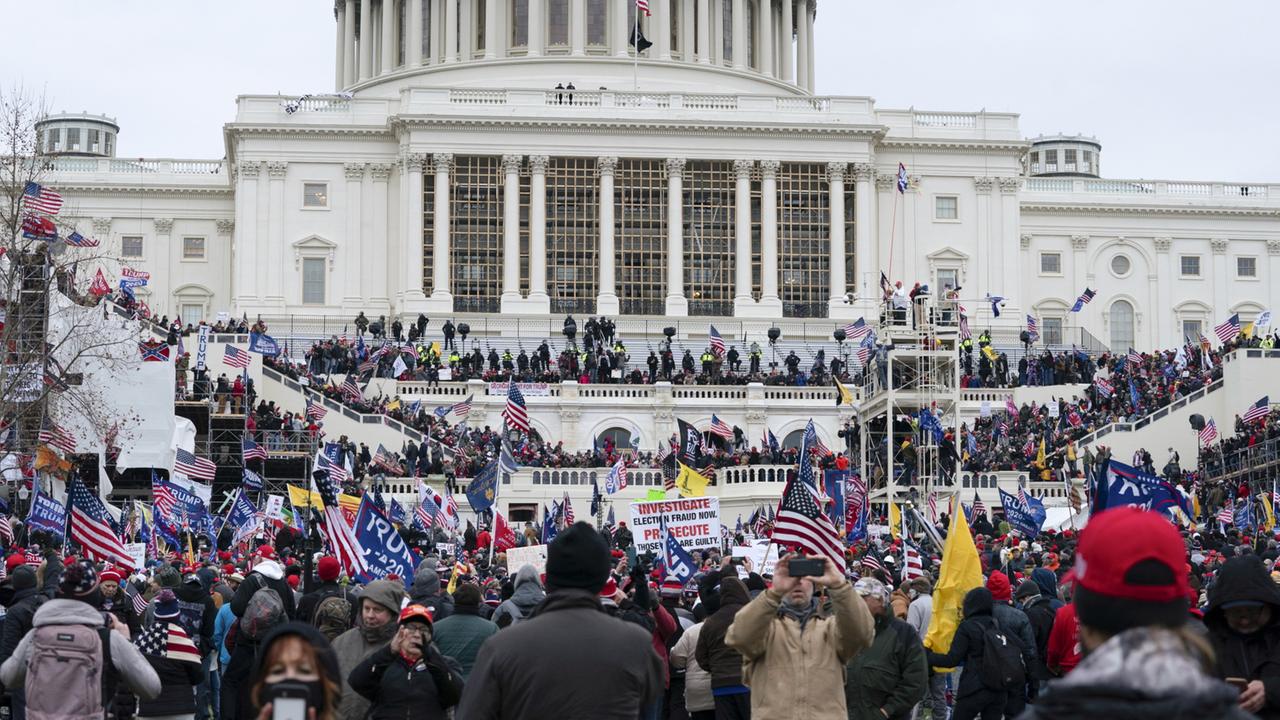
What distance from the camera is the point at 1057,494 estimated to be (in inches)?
2090

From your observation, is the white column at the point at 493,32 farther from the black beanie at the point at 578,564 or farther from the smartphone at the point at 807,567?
the black beanie at the point at 578,564

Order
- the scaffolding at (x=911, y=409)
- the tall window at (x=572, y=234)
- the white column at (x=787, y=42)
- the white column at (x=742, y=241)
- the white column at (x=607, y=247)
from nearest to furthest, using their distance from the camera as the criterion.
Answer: the scaffolding at (x=911, y=409) → the white column at (x=607, y=247) → the white column at (x=742, y=241) → the tall window at (x=572, y=234) → the white column at (x=787, y=42)

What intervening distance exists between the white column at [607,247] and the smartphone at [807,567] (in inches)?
2768

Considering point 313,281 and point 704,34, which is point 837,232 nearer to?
point 704,34

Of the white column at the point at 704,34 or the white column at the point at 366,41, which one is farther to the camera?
the white column at the point at 366,41

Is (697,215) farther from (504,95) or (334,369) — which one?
(334,369)

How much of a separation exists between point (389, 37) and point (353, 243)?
1804 cm

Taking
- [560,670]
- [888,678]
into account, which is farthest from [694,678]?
[560,670]

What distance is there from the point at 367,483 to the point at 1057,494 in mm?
16394

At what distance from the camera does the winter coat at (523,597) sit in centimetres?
1477

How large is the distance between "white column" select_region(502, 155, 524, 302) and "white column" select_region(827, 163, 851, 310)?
38.1 ft

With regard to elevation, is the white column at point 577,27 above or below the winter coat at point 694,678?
above

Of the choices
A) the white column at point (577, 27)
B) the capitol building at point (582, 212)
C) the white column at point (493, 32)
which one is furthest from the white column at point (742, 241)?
the white column at point (493, 32)

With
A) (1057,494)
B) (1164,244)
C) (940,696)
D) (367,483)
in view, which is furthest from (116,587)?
(1164,244)
